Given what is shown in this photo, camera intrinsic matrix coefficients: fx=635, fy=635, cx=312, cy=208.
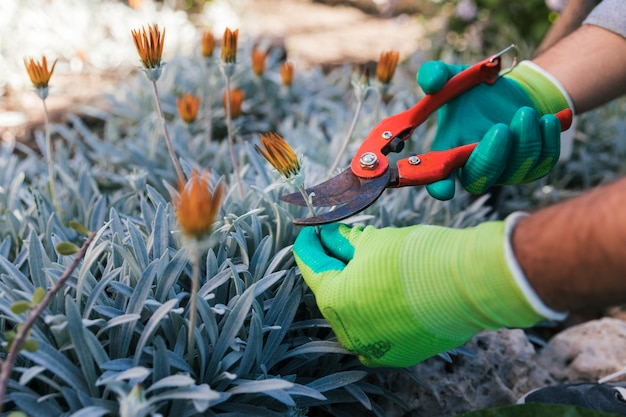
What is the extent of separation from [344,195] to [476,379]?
55cm

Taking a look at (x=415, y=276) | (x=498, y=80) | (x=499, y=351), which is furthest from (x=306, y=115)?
(x=415, y=276)

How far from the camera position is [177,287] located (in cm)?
125

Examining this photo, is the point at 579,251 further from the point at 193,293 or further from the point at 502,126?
the point at 193,293

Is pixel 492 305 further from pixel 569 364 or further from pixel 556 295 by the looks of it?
pixel 569 364

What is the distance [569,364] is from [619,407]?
1.22ft

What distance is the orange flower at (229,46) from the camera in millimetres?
1440

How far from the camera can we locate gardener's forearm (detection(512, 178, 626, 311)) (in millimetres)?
812

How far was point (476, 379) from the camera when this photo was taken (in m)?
1.43

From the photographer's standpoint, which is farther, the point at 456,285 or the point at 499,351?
the point at 499,351

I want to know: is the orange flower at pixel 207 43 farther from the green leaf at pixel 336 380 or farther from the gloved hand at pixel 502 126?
the green leaf at pixel 336 380

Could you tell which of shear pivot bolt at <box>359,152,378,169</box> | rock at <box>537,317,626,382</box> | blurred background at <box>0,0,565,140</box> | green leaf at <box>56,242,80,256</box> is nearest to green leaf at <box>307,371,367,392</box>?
shear pivot bolt at <box>359,152,378,169</box>

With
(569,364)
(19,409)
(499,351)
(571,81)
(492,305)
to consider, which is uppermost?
(571,81)

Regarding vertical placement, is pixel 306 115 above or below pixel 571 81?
below

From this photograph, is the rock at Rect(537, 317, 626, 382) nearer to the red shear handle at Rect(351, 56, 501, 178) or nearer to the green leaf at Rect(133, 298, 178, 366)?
the red shear handle at Rect(351, 56, 501, 178)
